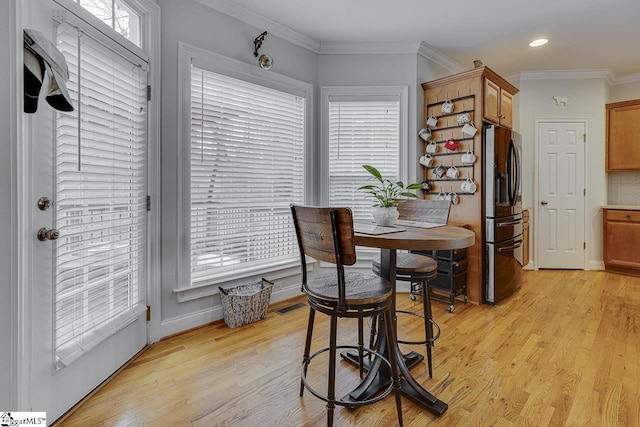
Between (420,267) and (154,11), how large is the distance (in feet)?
7.93

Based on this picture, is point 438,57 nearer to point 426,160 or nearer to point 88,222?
point 426,160

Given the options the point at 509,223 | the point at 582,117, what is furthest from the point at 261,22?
the point at 582,117

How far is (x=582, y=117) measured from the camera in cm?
436

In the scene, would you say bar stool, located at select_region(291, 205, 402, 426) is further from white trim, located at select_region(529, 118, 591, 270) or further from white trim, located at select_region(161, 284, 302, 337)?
white trim, located at select_region(529, 118, 591, 270)

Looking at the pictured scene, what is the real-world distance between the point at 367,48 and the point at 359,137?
0.93 m

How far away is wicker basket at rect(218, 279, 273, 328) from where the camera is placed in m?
2.56

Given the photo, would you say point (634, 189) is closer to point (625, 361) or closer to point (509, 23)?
point (509, 23)

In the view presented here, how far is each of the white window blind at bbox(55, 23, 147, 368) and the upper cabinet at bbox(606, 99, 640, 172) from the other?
5.51 metres

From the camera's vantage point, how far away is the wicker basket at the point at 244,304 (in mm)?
2557

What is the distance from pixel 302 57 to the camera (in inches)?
129

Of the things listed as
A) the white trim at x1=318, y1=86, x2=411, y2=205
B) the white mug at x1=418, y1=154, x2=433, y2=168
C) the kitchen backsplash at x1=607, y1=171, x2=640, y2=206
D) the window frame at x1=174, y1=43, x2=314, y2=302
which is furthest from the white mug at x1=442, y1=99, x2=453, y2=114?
the kitchen backsplash at x1=607, y1=171, x2=640, y2=206

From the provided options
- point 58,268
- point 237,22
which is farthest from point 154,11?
point 58,268

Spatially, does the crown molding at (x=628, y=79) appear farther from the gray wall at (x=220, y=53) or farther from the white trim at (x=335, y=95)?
the white trim at (x=335, y=95)

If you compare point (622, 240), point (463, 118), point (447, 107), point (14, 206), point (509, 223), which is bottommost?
point (622, 240)
